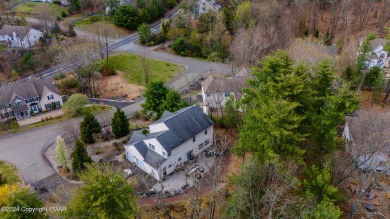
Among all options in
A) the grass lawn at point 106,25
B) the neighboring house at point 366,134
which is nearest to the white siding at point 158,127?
the neighboring house at point 366,134

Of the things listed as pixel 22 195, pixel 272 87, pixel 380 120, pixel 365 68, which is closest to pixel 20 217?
pixel 22 195

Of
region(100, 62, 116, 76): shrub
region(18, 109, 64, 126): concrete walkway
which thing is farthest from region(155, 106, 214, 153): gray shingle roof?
region(100, 62, 116, 76): shrub

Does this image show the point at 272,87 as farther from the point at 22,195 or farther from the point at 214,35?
the point at 214,35

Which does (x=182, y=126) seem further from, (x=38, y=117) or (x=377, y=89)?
(x=377, y=89)

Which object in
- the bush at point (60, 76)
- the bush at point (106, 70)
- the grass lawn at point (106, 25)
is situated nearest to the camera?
the bush at point (60, 76)

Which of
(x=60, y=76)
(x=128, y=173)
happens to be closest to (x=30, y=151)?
(x=128, y=173)

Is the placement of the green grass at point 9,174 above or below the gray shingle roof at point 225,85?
below

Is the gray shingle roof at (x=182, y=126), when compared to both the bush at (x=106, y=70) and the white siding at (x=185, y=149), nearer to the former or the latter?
the white siding at (x=185, y=149)
